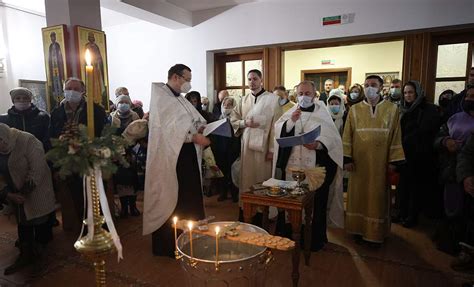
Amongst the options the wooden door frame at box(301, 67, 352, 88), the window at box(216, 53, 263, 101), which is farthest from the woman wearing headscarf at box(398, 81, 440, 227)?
the wooden door frame at box(301, 67, 352, 88)

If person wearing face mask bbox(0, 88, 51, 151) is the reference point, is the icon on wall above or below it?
above

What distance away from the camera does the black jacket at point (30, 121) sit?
3.44 meters

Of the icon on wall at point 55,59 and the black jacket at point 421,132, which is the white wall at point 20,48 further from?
the black jacket at point 421,132

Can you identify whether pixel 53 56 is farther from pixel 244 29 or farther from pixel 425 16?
pixel 425 16

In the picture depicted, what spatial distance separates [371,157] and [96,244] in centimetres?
272

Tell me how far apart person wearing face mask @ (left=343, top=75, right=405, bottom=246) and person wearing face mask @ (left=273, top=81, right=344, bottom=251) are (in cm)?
22

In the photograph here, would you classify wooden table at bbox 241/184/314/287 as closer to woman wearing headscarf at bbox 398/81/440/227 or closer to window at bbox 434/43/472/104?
woman wearing headscarf at bbox 398/81/440/227

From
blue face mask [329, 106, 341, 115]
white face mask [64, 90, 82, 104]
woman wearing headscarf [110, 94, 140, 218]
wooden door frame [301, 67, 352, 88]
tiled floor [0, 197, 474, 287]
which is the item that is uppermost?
wooden door frame [301, 67, 352, 88]

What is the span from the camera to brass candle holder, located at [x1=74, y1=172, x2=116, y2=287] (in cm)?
118

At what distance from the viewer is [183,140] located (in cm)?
281

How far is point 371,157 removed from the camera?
318 cm

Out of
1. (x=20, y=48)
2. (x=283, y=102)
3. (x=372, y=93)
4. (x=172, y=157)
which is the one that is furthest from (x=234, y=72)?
(x=20, y=48)

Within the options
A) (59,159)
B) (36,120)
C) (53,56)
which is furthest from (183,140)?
(53,56)

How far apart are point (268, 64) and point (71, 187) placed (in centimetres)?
438
